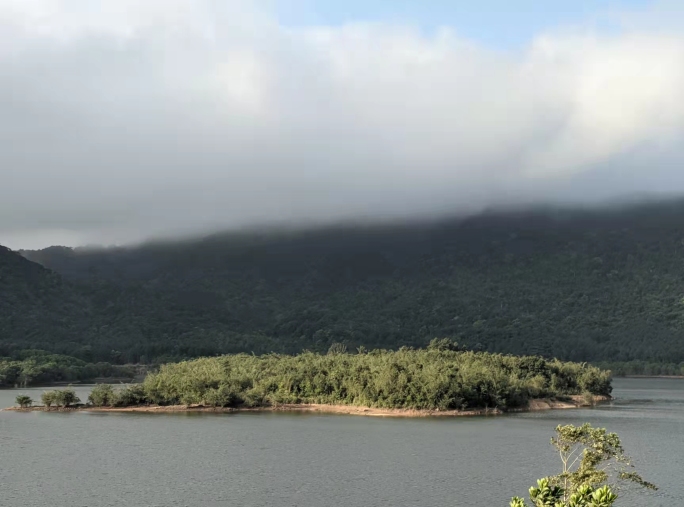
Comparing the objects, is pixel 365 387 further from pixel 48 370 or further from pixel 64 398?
pixel 48 370

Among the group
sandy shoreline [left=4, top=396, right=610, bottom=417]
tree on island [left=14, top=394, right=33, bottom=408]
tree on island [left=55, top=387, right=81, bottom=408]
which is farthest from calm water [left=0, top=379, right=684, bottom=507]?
tree on island [left=14, top=394, right=33, bottom=408]

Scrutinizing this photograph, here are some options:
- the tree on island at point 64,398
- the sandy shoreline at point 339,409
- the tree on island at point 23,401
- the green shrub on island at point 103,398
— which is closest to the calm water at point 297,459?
the sandy shoreline at point 339,409

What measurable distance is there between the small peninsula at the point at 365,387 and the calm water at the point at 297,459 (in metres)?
7.62

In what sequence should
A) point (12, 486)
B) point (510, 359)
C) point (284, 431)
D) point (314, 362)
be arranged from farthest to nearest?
point (510, 359) < point (314, 362) < point (284, 431) < point (12, 486)

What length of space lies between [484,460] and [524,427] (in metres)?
23.8

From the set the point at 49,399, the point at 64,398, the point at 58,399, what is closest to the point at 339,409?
the point at 64,398

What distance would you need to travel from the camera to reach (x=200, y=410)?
350 ft

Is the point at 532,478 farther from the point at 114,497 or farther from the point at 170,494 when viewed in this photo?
the point at 114,497

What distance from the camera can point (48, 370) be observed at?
165m

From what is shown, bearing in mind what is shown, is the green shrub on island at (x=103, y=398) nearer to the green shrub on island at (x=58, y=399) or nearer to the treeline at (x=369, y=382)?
the treeline at (x=369, y=382)

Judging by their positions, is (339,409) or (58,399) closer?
(58,399)

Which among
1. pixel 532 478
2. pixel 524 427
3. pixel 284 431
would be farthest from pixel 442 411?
pixel 532 478

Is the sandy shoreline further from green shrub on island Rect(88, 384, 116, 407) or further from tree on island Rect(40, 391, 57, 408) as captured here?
green shrub on island Rect(88, 384, 116, 407)

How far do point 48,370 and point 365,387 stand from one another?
86.6 metres
